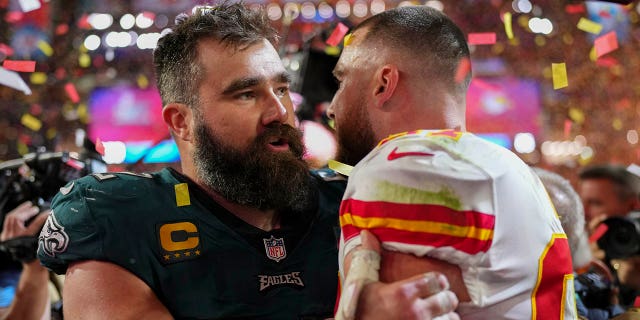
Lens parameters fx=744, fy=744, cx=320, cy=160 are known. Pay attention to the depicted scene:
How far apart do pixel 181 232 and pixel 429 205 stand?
91cm

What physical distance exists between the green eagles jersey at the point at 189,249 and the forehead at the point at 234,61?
348 mm

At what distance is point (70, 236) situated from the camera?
196 cm

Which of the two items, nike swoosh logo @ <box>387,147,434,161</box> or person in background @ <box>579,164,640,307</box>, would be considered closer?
nike swoosh logo @ <box>387,147,434,161</box>

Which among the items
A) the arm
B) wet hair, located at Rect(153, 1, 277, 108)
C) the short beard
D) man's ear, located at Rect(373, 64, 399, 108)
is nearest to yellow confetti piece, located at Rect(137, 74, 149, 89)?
wet hair, located at Rect(153, 1, 277, 108)

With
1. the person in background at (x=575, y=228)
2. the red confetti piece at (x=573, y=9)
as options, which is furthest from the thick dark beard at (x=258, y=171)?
the red confetti piece at (x=573, y=9)

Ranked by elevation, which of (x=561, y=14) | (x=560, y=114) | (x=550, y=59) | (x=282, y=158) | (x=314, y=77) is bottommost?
(x=560, y=114)

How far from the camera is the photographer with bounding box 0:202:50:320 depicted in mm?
3006

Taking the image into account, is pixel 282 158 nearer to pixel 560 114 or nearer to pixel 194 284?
pixel 194 284

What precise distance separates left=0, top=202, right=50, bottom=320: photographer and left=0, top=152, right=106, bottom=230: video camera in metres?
0.16

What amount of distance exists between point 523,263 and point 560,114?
10.9 m

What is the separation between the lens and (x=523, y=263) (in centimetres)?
143

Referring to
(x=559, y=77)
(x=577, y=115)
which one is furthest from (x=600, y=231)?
(x=577, y=115)

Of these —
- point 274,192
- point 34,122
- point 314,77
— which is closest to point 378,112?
point 274,192

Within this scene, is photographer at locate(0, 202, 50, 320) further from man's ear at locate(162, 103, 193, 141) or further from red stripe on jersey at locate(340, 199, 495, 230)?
red stripe on jersey at locate(340, 199, 495, 230)
